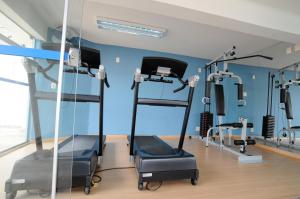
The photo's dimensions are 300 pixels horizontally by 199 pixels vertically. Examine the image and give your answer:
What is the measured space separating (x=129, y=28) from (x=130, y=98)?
178 cm

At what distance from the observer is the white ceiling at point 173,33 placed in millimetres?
2184

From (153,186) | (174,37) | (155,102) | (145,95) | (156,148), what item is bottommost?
(153,186)

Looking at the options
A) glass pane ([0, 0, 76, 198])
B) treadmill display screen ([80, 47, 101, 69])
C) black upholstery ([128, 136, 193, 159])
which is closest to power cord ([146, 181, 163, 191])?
black upholstery ([128, 136, 193, 159])

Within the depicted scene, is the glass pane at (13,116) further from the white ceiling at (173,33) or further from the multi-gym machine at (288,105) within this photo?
the multi-gym machine at (288,105)

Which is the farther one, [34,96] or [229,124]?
[229,124]

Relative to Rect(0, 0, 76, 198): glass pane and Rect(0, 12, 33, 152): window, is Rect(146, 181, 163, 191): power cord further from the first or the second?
Rect(0, 12, 33, 152): window

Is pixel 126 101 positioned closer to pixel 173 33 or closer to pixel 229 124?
pixel 173 33

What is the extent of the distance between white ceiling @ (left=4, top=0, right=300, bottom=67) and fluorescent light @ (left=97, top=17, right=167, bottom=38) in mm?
110

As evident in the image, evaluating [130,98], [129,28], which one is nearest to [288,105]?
[130,98]

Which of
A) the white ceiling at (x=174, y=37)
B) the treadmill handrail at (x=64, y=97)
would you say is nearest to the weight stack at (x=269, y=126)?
the white ceiling at (x=174, y=37)

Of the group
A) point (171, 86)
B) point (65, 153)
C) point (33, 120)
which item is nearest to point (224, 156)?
point (171, 86)

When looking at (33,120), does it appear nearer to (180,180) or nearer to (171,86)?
(180,180)

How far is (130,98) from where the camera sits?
177 inches

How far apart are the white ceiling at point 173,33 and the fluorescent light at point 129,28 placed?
0.11 meters
